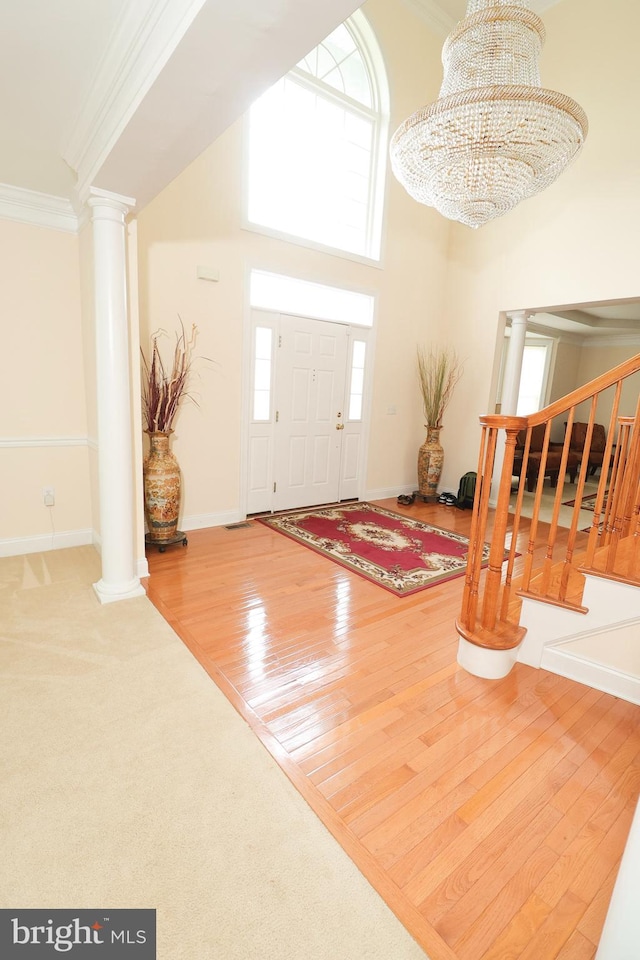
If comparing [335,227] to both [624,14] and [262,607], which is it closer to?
[624,14]

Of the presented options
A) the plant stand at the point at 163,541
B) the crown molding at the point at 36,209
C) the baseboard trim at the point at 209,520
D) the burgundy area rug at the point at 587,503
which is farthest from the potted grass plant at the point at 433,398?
the crown molding at the point at 36,209

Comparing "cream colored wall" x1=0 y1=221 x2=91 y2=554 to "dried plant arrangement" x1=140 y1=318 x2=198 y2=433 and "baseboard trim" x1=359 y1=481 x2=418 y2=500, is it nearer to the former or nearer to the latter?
"dried plant arrangement" x1=140 y1=318 x2=198 y2=433

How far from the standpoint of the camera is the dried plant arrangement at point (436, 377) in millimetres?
5906

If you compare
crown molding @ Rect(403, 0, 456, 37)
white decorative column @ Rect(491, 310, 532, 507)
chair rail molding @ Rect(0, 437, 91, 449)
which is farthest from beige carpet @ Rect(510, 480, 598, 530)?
crown molding @ Rect(403, 0, 456, 37)

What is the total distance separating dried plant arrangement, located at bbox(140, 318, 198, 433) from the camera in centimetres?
369

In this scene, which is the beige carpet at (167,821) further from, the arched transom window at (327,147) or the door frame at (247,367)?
the arched transom window at (327,147)

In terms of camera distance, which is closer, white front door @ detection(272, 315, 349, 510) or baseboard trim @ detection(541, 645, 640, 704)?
baseboard trim @ detection(541, 645, 640, 704)

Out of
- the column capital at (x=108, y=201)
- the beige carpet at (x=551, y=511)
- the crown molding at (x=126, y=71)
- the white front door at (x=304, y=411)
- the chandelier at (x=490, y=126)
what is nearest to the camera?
the crown molding at (x=126, y=71)

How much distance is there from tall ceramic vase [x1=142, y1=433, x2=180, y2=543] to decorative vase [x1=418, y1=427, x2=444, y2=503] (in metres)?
3.29

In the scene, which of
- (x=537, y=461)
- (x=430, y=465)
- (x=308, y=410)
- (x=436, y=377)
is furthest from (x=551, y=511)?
(x=308, y=410)

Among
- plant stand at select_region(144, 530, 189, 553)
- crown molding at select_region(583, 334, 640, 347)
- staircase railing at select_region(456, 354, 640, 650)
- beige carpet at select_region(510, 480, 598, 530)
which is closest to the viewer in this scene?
staircase railing at select_region(456, 354, 640, 650)

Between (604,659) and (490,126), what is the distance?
2728mm

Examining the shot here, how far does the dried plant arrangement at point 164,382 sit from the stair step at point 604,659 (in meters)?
3.12

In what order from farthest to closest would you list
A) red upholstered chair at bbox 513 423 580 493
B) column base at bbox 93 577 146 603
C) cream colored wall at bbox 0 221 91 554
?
red upholstered chair at bbox 513 423 580 493
cream colored wall at bbox 0 221 91 554
column base at bbox 93 577 146 603
